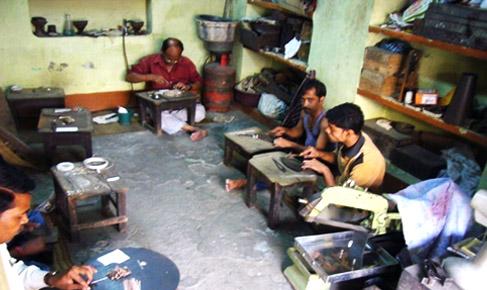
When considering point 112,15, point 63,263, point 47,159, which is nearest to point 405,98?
point 63,263

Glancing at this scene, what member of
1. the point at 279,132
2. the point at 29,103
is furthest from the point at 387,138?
the point at 29,103

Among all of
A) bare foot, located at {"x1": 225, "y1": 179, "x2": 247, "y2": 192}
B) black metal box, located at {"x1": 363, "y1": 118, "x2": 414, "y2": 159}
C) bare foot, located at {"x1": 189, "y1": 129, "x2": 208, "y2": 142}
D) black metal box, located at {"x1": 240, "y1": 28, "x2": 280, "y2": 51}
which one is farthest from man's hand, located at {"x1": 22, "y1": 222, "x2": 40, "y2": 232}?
black metal box, located at {"x1": 240, "y1": 28, "x2": 280, "y2": 51}

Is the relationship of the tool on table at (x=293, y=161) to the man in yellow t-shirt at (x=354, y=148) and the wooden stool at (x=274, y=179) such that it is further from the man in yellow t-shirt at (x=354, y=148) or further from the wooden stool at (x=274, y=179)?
the man in yellow t-shirt at (x=354, y=148)

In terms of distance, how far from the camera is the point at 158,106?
5027 millimetres

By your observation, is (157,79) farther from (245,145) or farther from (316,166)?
(316,166)

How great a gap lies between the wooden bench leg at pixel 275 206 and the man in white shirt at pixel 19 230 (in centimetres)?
163

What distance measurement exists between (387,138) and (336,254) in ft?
5.56

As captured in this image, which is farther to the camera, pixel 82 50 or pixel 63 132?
pixel 82 50

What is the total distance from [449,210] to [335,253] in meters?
0.78

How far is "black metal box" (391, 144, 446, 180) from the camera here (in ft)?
12.2

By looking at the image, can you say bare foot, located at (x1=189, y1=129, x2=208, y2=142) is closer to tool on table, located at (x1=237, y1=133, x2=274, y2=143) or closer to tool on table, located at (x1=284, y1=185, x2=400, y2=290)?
tool on table, located at (x1=237, y1=133, x2=274, y2=143)

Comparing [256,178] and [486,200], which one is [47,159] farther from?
[486,200]

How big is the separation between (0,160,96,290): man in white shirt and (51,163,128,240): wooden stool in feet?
2.89

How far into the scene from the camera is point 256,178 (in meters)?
3.74
